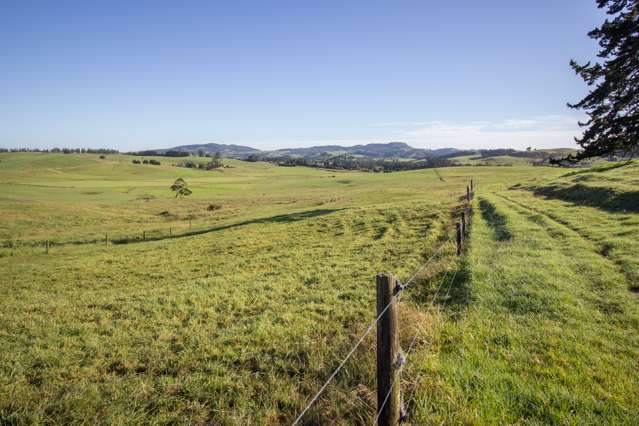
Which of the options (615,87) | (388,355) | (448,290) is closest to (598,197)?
(615,87)

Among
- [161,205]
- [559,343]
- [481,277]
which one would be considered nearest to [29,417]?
[559,343]

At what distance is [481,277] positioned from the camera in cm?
1080

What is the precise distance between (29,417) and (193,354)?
9.95 ft

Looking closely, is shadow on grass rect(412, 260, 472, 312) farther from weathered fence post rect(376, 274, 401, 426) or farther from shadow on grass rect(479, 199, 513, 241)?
shadow on grass rect(479, 199, 513, 241)

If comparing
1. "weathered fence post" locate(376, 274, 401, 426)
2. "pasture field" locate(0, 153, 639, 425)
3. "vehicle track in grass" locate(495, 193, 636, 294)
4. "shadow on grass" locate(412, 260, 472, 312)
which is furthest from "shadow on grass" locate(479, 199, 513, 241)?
"weathered fence post" locate(376, 274, 401, 426)

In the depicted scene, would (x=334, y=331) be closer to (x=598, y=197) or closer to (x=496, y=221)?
(x=496, y=221)

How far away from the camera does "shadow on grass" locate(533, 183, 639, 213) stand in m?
20.2

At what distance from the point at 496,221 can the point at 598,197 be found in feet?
29.0

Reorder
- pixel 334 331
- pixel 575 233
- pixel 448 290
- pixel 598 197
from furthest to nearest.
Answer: pixel 598 197 → pixel 575 233 → pixel 448 290 → pixel 334 331

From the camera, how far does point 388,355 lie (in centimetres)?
417

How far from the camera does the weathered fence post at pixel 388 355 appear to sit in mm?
4113

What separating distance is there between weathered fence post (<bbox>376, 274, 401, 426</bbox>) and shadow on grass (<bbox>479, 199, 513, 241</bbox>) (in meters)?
15.4

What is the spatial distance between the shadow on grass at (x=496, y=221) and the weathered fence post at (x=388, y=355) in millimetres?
15394

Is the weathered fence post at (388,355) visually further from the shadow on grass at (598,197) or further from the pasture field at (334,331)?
the shadow on grass at (598,197)
